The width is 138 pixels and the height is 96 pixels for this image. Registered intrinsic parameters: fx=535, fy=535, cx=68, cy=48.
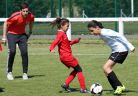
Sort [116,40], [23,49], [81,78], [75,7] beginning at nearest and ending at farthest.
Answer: [116,40]
[81,78]
[23,49]
[75,7]

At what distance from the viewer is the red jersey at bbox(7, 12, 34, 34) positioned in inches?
542

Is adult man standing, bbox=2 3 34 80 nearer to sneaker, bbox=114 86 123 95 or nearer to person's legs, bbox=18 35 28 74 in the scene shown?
person's legs, bbox=18 35 28 74

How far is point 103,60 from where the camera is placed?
60.7 feet

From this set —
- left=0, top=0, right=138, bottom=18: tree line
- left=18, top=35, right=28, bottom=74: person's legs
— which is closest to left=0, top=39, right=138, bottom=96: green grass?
left=18, top=35, right=28, bottom=74: person's legs

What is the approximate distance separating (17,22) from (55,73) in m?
2.14

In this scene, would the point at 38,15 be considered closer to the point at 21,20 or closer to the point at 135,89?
the point at 21,20

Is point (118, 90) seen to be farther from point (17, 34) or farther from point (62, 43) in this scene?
point (17, 34)

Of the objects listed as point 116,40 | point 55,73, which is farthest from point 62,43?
point 55,73

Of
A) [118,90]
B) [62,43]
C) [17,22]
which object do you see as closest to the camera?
[118,90]

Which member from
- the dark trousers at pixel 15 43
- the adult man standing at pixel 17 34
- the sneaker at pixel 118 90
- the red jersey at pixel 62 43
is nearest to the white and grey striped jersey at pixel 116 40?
the sneaker at pixel 118 90

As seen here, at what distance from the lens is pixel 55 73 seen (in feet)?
49.7

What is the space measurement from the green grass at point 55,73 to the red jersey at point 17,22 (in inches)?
50.4

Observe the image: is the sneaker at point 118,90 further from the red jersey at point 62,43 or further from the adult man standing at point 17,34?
the adult man standing at point 17,34

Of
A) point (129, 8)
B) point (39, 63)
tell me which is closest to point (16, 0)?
point (129, 8)
